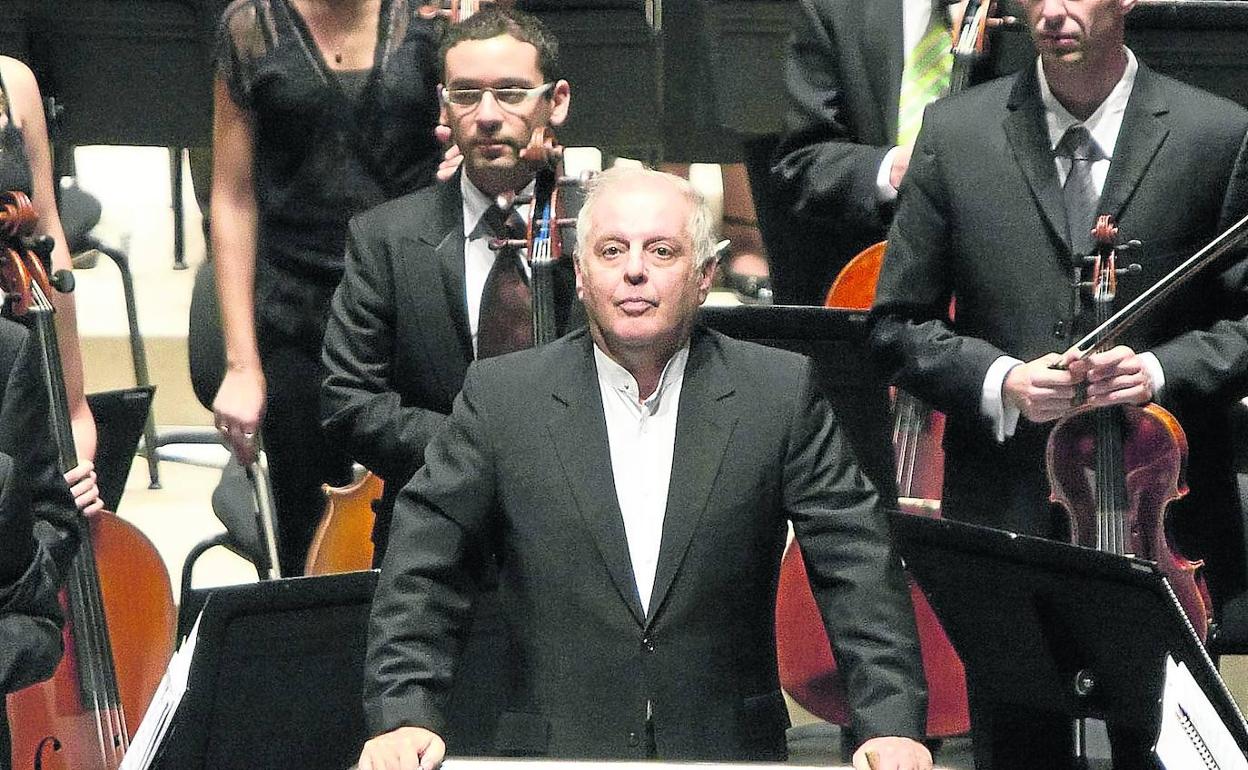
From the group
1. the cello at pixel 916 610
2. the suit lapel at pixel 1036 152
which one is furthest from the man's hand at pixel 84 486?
the suit lapel at pixel 1036 152

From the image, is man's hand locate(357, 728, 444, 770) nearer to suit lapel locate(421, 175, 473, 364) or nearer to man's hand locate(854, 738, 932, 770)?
man's hand locate(854, 738, 932, 770)

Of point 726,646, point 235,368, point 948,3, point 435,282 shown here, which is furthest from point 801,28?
point 726,646

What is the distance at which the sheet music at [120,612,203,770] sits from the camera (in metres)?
2.25

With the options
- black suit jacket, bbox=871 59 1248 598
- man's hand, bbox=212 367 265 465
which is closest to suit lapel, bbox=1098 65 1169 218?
black suit jacket, bbox=871 59 1248 598

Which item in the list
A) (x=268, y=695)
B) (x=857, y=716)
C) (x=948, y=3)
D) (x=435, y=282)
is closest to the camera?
(x=857, y=716)

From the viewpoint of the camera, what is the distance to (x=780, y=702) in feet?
9.08

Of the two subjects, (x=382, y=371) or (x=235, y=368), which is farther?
(x=235, y=368)

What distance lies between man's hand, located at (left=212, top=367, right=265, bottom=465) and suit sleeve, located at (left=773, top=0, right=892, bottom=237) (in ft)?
2.92

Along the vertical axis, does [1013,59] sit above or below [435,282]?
above

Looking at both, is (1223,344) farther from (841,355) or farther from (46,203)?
(46,203)

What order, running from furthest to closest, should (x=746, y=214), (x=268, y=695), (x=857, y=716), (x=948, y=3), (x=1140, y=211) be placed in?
(x=746, y=214), (x=948, y=3), (x=1140, y=211), (x=268, y=695), (x=857, y=716)

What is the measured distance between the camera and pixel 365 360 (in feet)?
10.7

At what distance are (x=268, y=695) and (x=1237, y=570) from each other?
1324 mm

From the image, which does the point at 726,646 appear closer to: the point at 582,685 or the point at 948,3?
the point at 582,685
